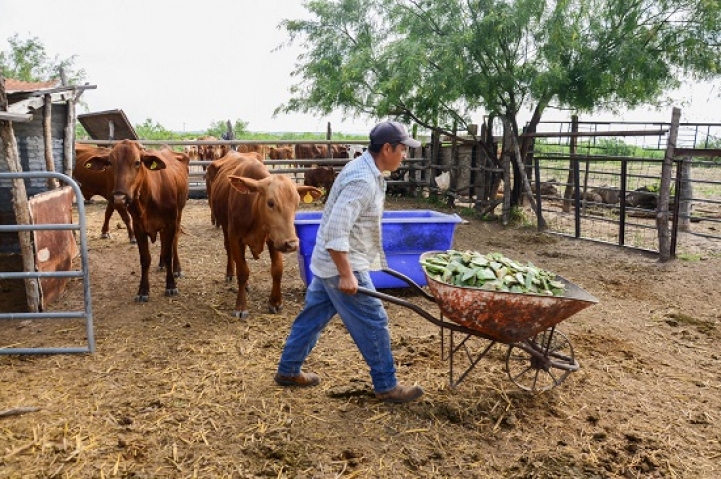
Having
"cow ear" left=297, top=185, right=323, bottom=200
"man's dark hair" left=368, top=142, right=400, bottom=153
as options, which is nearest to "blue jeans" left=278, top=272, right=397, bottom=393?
"man's dark hair" left=368, top=142, right=400, bottom=153

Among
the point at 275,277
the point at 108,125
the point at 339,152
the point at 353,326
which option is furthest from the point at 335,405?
the point at 339,152

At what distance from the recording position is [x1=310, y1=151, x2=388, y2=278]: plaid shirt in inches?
128

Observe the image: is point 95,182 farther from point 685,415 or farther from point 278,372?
point 685,415

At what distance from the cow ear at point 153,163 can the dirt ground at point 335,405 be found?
56.4 inches

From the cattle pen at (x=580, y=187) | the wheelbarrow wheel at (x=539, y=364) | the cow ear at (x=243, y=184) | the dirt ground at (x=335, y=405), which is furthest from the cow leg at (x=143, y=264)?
the cattle pen at (x=580, y=187)

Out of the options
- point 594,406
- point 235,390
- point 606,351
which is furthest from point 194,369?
point 606,351

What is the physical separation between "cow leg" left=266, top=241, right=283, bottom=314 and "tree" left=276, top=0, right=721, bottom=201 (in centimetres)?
530

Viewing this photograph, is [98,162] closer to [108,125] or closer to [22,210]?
[22,210]

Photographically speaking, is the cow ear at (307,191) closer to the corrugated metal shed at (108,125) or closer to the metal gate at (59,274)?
the metal gate at (59,274)

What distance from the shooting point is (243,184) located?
5.18m

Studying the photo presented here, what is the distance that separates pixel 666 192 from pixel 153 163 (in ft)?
22.6

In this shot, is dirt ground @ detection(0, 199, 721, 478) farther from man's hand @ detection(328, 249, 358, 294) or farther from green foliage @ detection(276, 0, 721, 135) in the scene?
green foliage @ detection(276, 0, 721, 135)

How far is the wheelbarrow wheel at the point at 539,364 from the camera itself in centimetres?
373

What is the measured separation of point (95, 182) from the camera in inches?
384
